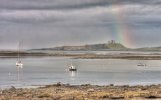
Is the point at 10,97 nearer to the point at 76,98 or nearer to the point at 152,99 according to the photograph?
the point at 76,98

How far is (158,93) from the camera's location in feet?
134

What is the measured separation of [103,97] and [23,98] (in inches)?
273

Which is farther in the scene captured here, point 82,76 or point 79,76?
point 82,76

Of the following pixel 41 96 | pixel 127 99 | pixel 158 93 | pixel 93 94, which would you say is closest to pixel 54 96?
pixel 41 96

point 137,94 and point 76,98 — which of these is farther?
point 137,94

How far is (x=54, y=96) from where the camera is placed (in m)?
39.0

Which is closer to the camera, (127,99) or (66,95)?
(127,99)

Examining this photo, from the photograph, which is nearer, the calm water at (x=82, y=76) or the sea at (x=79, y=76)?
the sea at (x=79, y=76)

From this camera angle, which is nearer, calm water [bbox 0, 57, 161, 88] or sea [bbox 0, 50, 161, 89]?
sea [bbox 0, 50, 161, 89]

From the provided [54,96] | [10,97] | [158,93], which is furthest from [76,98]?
[158,93]

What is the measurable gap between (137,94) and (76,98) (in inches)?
241

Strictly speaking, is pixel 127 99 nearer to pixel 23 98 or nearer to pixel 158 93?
pixel 158 93

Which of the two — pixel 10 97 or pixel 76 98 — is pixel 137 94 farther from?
pixel 10 97

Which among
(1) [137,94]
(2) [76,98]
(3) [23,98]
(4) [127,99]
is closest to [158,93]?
(1) [137,94]
